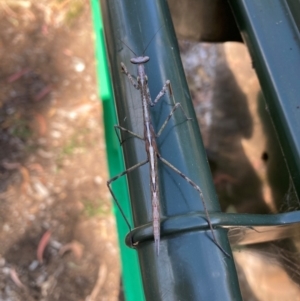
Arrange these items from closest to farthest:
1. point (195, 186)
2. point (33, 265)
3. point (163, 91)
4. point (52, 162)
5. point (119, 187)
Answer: point (195, 186), point (163, 91), point (119, 187), point (33, 265), point (52, 162)

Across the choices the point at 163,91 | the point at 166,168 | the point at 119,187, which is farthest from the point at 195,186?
the point at 119,187

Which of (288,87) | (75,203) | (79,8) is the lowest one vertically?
(288,87)

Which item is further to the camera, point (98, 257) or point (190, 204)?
point (98, 257)

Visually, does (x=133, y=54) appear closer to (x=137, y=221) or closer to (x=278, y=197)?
(x=137, y=221)

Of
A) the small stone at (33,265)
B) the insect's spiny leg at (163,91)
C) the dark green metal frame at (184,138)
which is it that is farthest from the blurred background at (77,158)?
the insect's spiny leg at (163,91)

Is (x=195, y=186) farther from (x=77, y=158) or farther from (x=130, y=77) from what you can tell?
(x=77, y=158)

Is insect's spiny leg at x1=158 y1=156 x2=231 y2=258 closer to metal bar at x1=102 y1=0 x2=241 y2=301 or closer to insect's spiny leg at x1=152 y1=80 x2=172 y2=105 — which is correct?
metal bar at x1=102 y1=0 x2=241 y2=301

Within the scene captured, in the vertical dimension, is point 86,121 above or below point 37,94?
below

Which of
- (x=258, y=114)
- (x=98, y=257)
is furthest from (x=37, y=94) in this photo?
(x=258, y=114)
